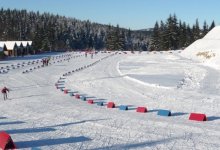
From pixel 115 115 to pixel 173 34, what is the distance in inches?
3870

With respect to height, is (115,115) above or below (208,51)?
below

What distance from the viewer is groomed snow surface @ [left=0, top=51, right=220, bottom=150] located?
690 inches

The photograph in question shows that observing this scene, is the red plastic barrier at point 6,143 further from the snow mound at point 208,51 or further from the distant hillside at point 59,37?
the distant hillside at point 59,37

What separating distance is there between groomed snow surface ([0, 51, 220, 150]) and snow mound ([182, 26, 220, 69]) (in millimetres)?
19727

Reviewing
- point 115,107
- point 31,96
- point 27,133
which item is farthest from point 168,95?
point 27,133

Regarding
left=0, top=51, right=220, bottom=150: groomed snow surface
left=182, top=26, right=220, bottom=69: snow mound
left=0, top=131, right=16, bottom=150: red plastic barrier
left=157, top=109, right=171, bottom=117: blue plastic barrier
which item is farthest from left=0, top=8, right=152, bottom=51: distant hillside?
left=0, top=131, right=16, bottom=150: red plastic barrier

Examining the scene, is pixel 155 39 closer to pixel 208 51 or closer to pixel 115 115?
pixel 208 51

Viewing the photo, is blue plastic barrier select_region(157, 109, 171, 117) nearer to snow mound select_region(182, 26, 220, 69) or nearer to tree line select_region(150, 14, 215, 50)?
snow mound select_region(182, 26, 220, 69)

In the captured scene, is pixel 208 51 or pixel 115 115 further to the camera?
pixel 208 51

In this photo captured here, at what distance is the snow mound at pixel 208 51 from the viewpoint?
66.0 metres

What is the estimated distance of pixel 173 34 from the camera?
119438 millimetres

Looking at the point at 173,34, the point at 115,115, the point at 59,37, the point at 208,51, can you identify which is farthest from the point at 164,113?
the point at 59,37

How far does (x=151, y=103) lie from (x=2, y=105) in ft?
42.0

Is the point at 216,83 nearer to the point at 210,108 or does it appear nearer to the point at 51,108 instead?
the point at 210,108
